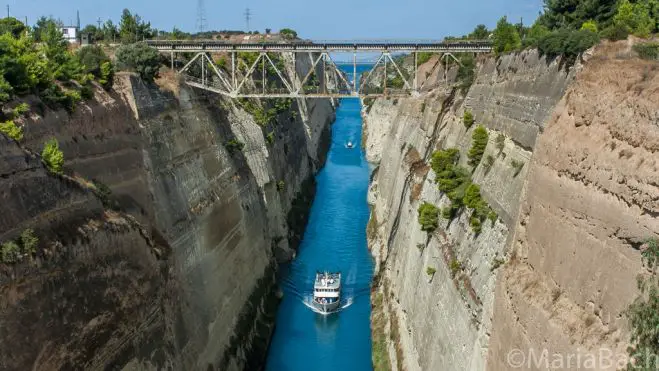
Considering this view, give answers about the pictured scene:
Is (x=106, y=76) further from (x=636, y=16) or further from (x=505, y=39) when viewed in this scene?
(x=636, y=16)

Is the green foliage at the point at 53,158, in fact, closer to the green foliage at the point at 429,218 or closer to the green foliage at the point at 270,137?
the green foliage at the point at 429,218

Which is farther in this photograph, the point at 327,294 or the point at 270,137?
the point at 270,137

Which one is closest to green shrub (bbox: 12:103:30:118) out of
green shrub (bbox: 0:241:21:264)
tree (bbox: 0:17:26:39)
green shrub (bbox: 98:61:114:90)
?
green shrub (bbox: 0:241:21:264)

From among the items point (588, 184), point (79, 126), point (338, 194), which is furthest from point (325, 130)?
point (588, 184)

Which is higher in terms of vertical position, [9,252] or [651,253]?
[651,253]

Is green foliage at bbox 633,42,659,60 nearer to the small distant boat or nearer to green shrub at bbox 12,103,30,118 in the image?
green shrub at bbox 12,103,30,118

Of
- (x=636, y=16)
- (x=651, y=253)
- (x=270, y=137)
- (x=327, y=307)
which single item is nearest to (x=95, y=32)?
(x=270, y=137)
